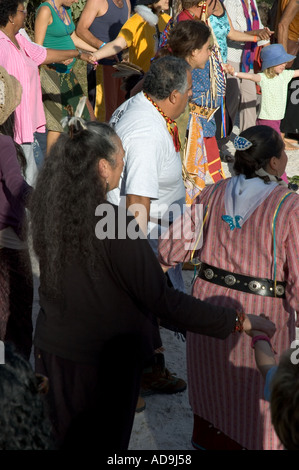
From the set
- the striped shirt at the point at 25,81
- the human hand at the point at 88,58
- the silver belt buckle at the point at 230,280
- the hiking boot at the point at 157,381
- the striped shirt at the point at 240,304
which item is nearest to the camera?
the striped shirt at the point at 240,304

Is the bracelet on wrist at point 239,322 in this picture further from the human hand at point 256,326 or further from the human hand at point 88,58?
the human hand at point 88,58

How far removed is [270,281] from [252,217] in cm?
28

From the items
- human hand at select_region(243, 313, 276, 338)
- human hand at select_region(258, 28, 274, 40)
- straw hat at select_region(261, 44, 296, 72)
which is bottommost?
human hand at select_region(243, 313, 276, 338)

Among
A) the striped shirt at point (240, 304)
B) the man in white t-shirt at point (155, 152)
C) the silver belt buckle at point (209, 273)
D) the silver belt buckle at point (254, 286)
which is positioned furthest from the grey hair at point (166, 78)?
the silver belt buckle at point (254, 286)

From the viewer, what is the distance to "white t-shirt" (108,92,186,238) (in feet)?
12.4

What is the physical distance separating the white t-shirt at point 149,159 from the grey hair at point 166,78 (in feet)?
0.25

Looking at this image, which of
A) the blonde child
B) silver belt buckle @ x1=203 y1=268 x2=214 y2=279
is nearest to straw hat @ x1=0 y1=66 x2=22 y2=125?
silver belt buckle @ x1=203 y1=268 x2=214 y2=279

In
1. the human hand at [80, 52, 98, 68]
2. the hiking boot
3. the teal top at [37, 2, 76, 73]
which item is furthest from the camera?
the teal top at [37, 2, 76, 73]

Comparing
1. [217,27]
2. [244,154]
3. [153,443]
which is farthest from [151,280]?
[217,27]

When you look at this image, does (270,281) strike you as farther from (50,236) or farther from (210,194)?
(50,236)

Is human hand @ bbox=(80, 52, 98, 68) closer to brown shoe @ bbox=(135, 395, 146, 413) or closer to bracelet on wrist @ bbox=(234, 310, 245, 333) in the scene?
brown shoe @ bbox=(135, 395, 146, 413)

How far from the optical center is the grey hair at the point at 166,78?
391 cm

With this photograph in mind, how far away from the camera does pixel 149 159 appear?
12.5ft

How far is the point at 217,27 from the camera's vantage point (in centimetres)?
702
